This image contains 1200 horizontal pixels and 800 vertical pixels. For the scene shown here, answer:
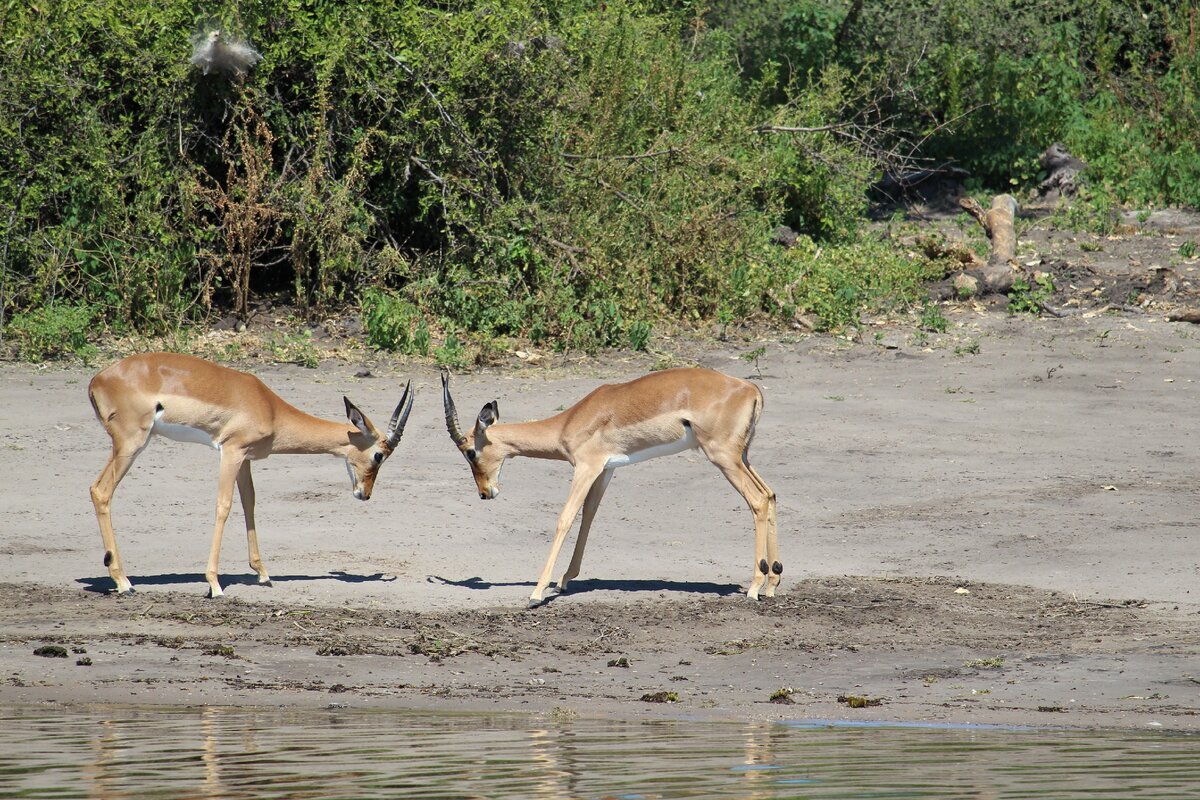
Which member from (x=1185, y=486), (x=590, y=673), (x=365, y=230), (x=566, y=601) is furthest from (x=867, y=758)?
(x=365, y=230)

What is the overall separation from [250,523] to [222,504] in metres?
0.24

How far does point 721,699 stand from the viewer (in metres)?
7.33

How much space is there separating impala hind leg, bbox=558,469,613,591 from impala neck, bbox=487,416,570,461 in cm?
26

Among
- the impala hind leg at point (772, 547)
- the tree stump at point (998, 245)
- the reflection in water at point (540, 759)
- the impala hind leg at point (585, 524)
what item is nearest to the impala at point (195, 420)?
the impala hind leg at point (585, 524)

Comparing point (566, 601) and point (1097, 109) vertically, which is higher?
point (1097, 109)

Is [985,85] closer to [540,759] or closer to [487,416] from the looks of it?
[487,416]

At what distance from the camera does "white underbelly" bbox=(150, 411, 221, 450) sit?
9.36 meters

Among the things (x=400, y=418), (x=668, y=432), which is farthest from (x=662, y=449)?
(x=400, y=418)

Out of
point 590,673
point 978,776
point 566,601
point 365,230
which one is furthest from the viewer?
point 365,230

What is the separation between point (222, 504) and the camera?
9352 mm

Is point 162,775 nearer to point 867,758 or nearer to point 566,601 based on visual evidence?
point 867,758

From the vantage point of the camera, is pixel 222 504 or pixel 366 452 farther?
pixel 366 452

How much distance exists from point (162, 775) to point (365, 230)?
34.8 feet

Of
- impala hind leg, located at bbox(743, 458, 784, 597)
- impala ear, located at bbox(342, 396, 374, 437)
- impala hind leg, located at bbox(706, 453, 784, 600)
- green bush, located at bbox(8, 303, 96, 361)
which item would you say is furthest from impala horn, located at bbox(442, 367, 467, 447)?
green bush, located at bbox(8, 303, 96, 361)
